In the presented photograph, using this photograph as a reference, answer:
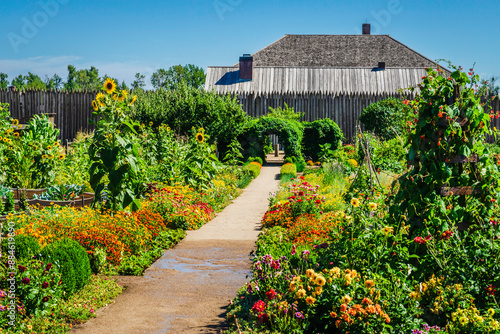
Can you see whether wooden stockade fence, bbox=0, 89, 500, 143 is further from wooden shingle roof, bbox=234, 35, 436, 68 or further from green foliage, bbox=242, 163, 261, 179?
wooden shingle roof, bbox=234, 35, 436, 68

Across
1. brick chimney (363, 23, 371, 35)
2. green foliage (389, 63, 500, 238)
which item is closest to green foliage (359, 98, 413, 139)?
green foliage (389, 63, 500, 238)

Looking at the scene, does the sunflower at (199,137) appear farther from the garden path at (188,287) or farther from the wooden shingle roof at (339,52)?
the wooden shingle roof at (339,52)

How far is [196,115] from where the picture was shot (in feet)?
56.7

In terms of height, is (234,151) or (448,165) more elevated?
(234,151)

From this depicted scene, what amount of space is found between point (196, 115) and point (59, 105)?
7083 millimetres

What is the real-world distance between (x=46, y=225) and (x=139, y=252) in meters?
1.19

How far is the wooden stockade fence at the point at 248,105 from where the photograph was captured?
20.9 metres

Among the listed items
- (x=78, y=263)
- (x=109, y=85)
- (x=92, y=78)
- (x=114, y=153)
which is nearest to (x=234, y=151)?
(x=109, y=85)

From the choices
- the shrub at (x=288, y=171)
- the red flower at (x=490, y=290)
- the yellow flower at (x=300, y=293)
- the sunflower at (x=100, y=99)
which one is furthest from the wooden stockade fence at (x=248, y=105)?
the yellow flower at (x=300, y=293)

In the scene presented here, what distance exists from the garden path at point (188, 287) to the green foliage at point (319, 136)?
9.77 metres

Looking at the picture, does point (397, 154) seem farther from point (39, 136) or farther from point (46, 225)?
point (46, 225)

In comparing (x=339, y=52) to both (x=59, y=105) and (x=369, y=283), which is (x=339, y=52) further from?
(x=369, y=283)

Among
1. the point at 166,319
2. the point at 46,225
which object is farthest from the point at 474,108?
the point at 46,225

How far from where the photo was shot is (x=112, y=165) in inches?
265
